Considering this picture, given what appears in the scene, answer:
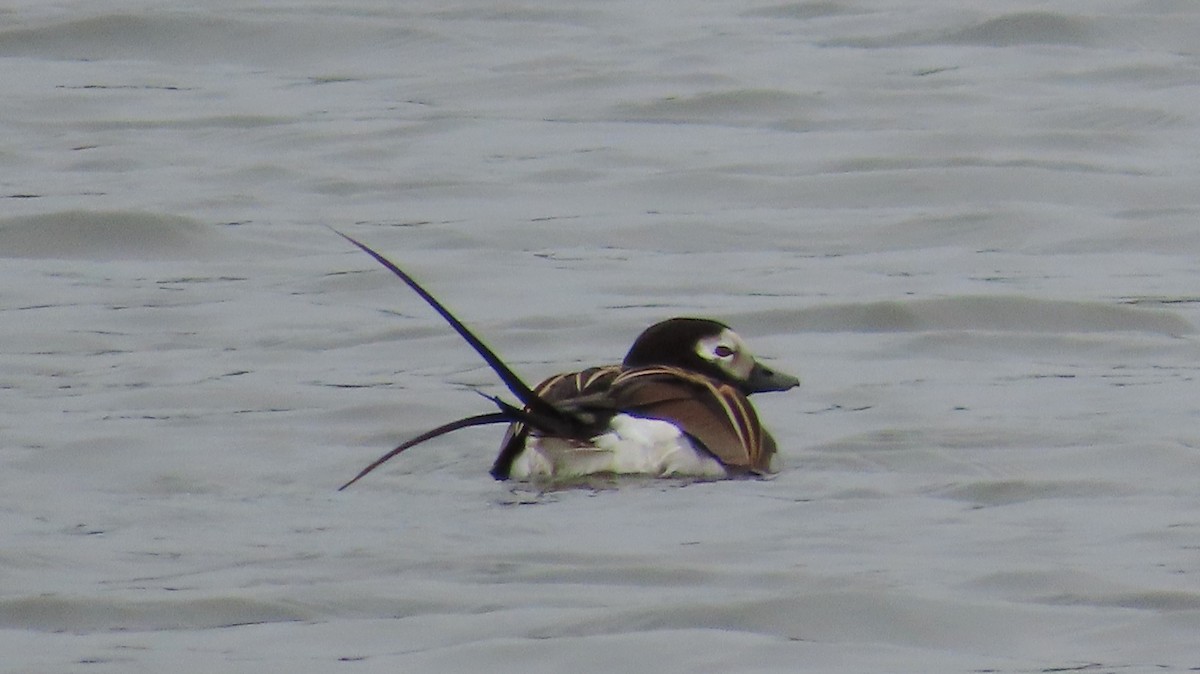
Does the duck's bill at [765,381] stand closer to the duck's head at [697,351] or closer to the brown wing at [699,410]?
the duck's head at [697,351]

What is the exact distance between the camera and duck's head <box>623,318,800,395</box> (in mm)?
8391

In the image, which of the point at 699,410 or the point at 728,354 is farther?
the point at 728,354

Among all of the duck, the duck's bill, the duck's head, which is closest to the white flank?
the duck

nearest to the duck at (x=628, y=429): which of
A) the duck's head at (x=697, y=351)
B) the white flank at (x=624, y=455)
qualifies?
the white flank at (x=624, y=455)

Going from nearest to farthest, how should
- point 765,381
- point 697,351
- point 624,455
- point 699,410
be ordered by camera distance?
point 624,455, point 699,410, point 697,351, point 765,381

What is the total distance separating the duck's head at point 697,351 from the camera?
27.5 feet

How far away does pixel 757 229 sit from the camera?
12.0 m

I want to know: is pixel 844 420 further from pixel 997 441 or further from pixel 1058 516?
pixel 1058 516

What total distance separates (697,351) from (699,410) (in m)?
0.63

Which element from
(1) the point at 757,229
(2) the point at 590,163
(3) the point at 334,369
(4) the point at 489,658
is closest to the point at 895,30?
(2) the point at 590,163

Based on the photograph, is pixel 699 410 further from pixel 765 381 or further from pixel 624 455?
pixel 765 381

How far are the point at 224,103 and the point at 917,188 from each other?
157 inches

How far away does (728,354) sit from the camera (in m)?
8.45

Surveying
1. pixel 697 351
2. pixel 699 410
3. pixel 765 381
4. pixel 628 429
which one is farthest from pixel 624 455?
pixel 765 381
